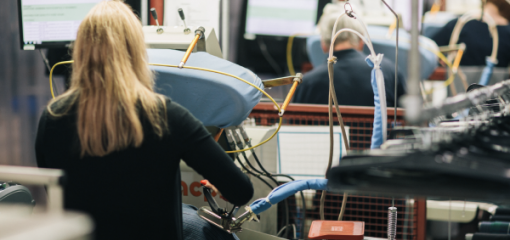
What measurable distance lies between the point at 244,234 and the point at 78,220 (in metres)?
1.17

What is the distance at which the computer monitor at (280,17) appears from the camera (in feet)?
11.7

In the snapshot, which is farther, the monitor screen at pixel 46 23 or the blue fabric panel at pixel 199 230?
the monitor screen at pixel 46 23

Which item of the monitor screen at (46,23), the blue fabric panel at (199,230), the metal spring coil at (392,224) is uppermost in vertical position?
the monitor screen at (46,23)

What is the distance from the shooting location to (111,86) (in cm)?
122

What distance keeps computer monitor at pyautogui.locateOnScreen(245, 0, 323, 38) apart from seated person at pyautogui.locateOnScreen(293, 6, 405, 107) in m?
0.82

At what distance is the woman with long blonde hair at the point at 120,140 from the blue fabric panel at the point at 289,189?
0.57ft

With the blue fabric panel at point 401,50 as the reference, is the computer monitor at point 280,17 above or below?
above

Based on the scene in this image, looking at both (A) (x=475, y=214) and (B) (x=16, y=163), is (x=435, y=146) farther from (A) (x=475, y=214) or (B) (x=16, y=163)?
(B) (x=16, y=163)

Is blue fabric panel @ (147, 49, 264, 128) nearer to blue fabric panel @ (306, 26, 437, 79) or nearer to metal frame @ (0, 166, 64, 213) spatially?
metal frame @ (0, 166, 64, 213)

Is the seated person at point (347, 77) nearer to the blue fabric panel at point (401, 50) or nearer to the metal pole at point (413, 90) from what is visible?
the blue fabric panel at point (401, 50)

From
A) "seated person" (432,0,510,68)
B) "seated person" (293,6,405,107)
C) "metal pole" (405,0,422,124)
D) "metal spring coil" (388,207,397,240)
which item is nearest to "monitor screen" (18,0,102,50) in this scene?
"seated person" (293,6,405,107)

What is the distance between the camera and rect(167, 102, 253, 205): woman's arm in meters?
1.22

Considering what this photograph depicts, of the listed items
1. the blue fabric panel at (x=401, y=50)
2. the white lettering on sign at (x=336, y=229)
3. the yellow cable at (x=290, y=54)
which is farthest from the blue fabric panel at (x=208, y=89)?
the yellow cable at (x=290, y=54)

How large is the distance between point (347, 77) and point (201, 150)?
1421 millimetres
